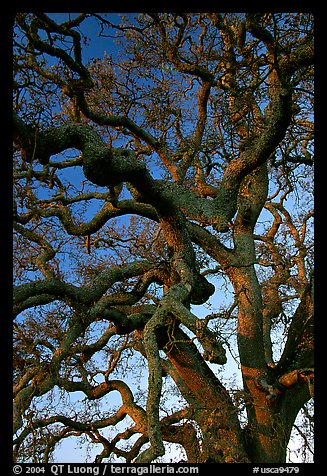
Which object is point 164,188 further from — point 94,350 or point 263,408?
point 263,408

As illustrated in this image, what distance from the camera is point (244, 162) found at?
784 cm

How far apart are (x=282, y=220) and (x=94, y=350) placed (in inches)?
202

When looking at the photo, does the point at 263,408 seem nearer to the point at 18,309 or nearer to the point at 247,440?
the point at 247,440

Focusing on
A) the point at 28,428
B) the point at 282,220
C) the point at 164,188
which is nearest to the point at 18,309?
the point at 28,428

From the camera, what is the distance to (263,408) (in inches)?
320

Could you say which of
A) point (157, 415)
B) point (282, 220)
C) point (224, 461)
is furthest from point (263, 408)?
point (282, 220)

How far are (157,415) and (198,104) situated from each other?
605 centimetres

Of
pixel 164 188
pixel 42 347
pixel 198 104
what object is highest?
pixel 198 104

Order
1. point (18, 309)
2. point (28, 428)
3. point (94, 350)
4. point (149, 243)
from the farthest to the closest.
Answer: point (149, 243), point (94, 350), point (28, 428), point (18, 309)

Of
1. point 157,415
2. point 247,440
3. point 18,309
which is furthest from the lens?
point 247,440

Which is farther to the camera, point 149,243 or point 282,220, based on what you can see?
point 282,220
